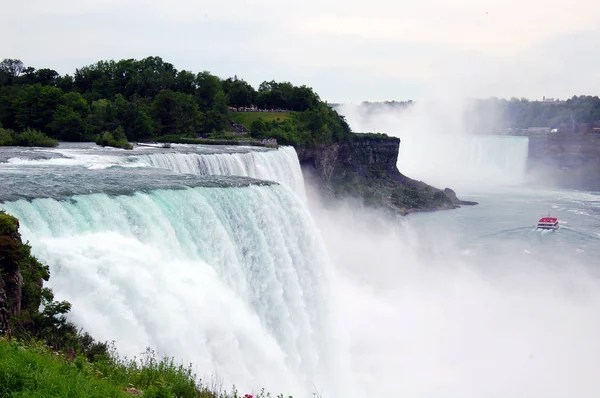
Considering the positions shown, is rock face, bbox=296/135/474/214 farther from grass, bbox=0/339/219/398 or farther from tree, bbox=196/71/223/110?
grass, bbox=0/339/219/398

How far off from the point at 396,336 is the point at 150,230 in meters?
10.7

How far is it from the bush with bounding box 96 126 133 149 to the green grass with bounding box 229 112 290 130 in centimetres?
1658

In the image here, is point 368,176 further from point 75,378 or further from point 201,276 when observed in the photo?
point 75,378

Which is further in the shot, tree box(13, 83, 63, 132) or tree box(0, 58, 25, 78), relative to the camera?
tree box(0, 58, 25, 78)

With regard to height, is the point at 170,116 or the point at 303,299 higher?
the point at 170,116

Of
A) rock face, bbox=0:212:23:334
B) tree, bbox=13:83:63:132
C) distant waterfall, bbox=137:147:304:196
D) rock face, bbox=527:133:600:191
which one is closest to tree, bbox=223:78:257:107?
tree, bbox=13:83:63:132

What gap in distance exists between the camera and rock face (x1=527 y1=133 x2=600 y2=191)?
6869 centimetres

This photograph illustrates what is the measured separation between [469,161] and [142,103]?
1835 inches

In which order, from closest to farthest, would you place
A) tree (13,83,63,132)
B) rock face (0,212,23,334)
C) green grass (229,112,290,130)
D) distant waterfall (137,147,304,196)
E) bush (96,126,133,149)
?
rock face (0,212,23,334), distant waterfall (137,147,304,196), bush (96,126,133,149), tree (13,83,63,132), green grass (229,112,290,130)

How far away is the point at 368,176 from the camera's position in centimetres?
4922

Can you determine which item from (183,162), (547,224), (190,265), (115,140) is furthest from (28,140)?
(547,224)

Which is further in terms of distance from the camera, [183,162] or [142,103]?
[142,103]

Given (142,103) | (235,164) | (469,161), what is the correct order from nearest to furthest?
(235,164)
(142,103)
(469,161)

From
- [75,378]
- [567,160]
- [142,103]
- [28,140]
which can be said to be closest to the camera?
[75,378]
